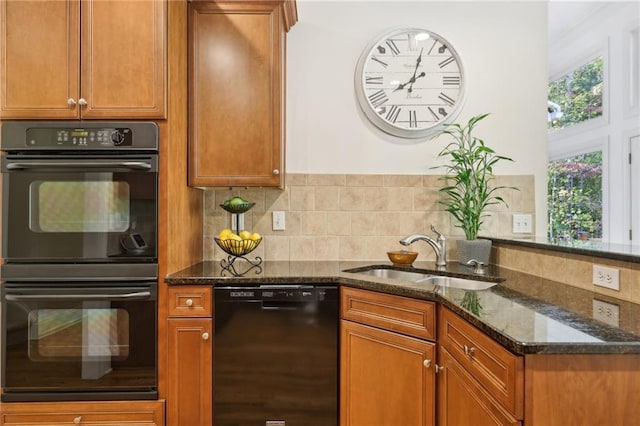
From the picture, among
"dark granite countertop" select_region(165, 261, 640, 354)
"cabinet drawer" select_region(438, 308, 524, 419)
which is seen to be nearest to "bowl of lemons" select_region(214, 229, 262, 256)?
"dark granite countertop" select_region(165, 261, 640, 354)

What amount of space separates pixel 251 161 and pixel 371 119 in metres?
0.87

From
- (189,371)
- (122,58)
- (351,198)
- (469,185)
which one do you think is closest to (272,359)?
(189,371)

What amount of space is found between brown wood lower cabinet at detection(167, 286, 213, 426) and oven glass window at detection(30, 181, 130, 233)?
59cm

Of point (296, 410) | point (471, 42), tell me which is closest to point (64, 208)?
point (296, 410)

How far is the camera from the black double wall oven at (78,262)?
5.58 feet

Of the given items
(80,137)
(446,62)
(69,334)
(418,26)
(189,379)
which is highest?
(418,26)

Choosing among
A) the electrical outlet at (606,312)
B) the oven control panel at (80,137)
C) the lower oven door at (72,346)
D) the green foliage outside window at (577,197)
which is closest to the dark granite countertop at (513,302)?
the electrical outlet at (606,312)

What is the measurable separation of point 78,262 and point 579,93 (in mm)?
4619

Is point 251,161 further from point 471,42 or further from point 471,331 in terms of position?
point 471,42

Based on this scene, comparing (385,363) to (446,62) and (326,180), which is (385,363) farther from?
(446,62)

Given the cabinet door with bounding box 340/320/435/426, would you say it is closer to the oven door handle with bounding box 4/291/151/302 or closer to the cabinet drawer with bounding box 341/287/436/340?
the cabinet drawer with bounding box 341/287/436/340

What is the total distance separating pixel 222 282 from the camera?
5.78 feet

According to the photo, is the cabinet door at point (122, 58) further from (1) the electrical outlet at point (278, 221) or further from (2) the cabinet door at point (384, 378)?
(2) the cabinet door at point (384, 378)

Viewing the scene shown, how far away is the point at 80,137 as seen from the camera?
1730 mm
